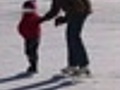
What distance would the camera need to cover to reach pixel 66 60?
1127 centimetres

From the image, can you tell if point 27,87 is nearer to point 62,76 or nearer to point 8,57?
point 62,76

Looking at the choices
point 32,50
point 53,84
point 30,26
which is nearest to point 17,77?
point 32,50

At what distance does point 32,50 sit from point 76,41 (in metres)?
0.74

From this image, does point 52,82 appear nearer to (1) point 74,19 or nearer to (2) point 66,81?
(2) point 66,81

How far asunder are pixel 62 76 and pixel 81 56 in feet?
1.37

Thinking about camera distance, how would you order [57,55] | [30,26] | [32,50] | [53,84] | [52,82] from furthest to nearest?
[57,55] < [32,50] < [30,26] < [52,82] < [53,84]

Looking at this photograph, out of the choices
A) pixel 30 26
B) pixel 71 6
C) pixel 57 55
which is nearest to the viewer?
pixel 71 6

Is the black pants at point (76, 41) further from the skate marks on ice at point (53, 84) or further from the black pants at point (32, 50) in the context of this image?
the black pants at point (32, 50)

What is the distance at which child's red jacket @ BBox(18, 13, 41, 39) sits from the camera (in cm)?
1023

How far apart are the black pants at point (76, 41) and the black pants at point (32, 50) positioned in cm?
53

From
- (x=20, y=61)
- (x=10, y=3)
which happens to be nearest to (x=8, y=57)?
(x=20, y=61)

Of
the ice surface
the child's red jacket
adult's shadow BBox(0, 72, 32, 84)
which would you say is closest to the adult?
the child's red jacket

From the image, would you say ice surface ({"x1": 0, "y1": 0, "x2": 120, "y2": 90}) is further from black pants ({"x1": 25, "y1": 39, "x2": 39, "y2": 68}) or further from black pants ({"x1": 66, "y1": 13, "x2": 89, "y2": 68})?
black pants ({"x1": 66, "y1": 13, "x2": 89, "y2": 68})

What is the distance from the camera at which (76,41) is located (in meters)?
10.1
